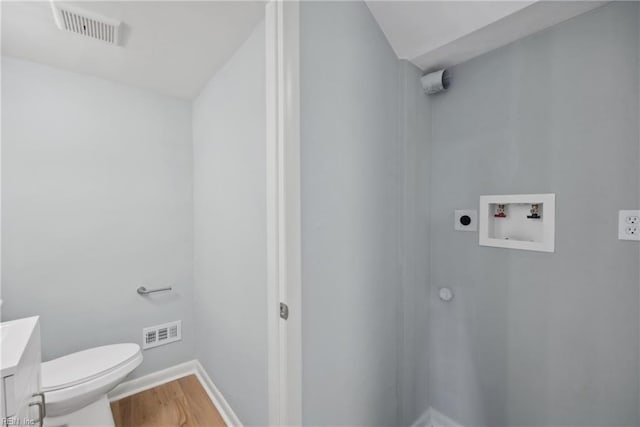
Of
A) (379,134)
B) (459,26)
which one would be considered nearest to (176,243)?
(379,134)

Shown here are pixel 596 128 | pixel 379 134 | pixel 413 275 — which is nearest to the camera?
pixel 596 128

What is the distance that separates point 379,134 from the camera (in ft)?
4.12

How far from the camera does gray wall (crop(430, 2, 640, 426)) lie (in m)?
1.04

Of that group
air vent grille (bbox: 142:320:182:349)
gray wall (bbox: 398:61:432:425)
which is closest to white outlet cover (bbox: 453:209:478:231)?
gray wall (bbox: 398:61:432:425)

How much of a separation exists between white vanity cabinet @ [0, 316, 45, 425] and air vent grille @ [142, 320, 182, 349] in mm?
903

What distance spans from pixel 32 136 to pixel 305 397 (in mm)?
2007

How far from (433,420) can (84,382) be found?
1.85 metres

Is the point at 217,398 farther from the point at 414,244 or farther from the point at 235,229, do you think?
the point at 414,244

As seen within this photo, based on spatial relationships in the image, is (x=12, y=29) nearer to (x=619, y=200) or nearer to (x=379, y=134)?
(x=379, y=134)

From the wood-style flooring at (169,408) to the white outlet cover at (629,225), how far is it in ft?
6.99

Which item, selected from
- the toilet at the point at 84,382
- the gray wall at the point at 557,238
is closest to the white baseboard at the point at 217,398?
the toilet at the point at 84,382

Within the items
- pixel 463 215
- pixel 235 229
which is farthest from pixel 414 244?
pixel 235 229

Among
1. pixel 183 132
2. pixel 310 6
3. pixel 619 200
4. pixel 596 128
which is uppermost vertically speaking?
pixel 310 6

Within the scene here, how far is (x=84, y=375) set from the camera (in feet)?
4.47
